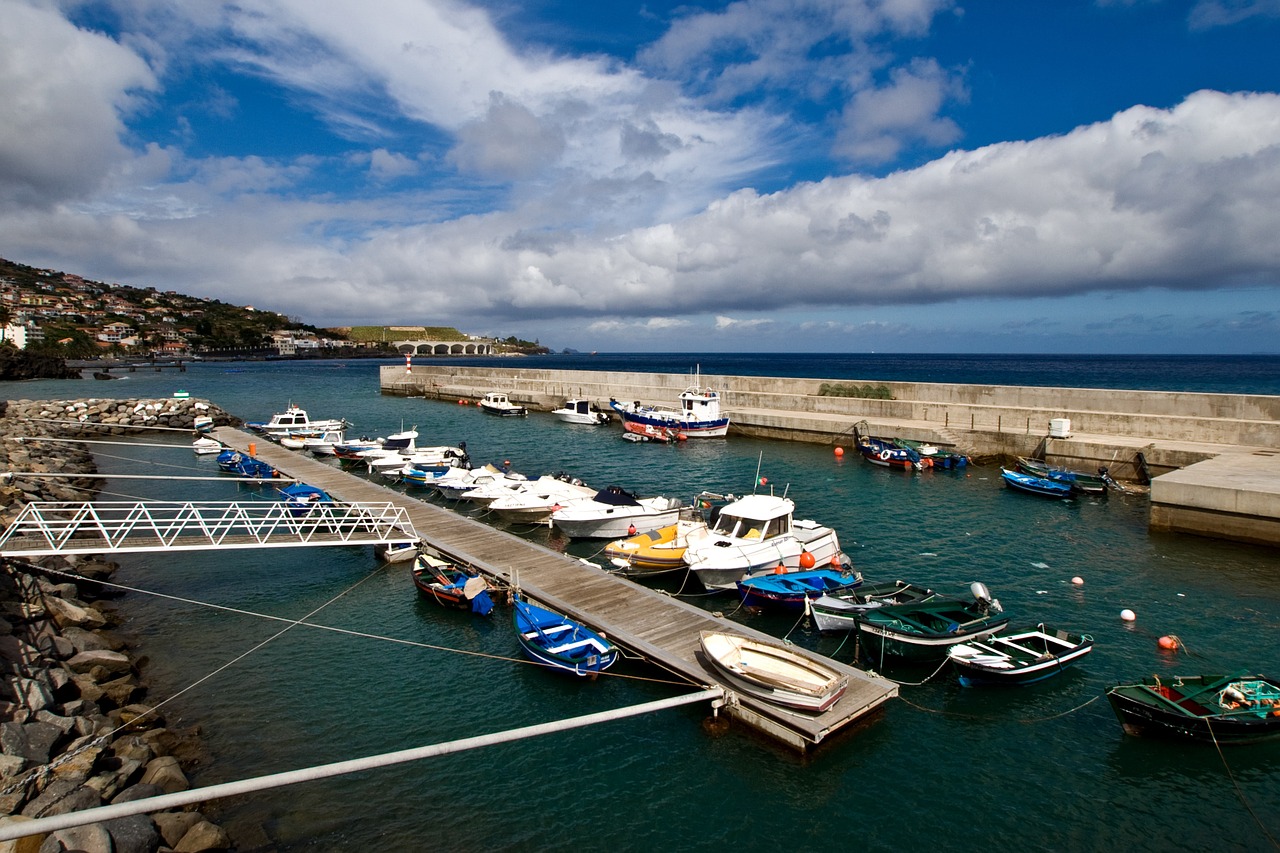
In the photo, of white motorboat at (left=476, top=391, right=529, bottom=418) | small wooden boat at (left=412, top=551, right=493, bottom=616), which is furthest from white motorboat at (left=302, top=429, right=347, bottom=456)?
small wooden boat at (left=412, top=551, right=493, bottom=616)

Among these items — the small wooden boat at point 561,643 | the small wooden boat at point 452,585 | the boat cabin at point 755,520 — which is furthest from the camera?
the boat cabin at point 755,520

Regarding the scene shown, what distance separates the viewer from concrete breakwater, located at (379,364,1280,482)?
105 feet

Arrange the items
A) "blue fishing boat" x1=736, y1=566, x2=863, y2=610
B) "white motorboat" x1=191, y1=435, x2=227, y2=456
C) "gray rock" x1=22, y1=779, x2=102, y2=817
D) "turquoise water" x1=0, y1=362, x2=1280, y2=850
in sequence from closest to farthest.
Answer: "gray rock" x1=22, y1=779, x2=102, y2=817 → "turquoise water" x1=0, y1=362, x2=1280, y2=850 → "blue fishing boat" x1=736, y1=566, x2=863, y2=610 → "white motorboat" x1=191, y1=435, x2=227, y2=456

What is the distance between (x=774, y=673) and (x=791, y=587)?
4947 millimetres

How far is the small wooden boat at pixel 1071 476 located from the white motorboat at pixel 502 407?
41429 millimetres

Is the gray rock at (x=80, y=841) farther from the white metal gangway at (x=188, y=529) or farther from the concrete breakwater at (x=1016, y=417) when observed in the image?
the concrete breakwater at (x=1016, y=417)

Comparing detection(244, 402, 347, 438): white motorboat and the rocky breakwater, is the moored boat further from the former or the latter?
the rocky breakwater

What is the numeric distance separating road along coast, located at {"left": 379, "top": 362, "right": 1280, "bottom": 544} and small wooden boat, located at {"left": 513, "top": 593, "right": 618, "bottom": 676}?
21.7 m

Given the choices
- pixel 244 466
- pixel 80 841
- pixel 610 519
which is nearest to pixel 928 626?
pixel 610 519

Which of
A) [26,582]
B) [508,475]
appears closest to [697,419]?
[508,475]

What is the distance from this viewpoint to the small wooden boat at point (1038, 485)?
2945 centimetres

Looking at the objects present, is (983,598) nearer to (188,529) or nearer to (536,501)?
(536,501)

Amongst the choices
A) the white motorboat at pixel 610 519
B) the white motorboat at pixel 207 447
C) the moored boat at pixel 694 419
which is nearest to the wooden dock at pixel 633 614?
the white motorboat at pixel 610 519

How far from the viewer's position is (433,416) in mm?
62906
